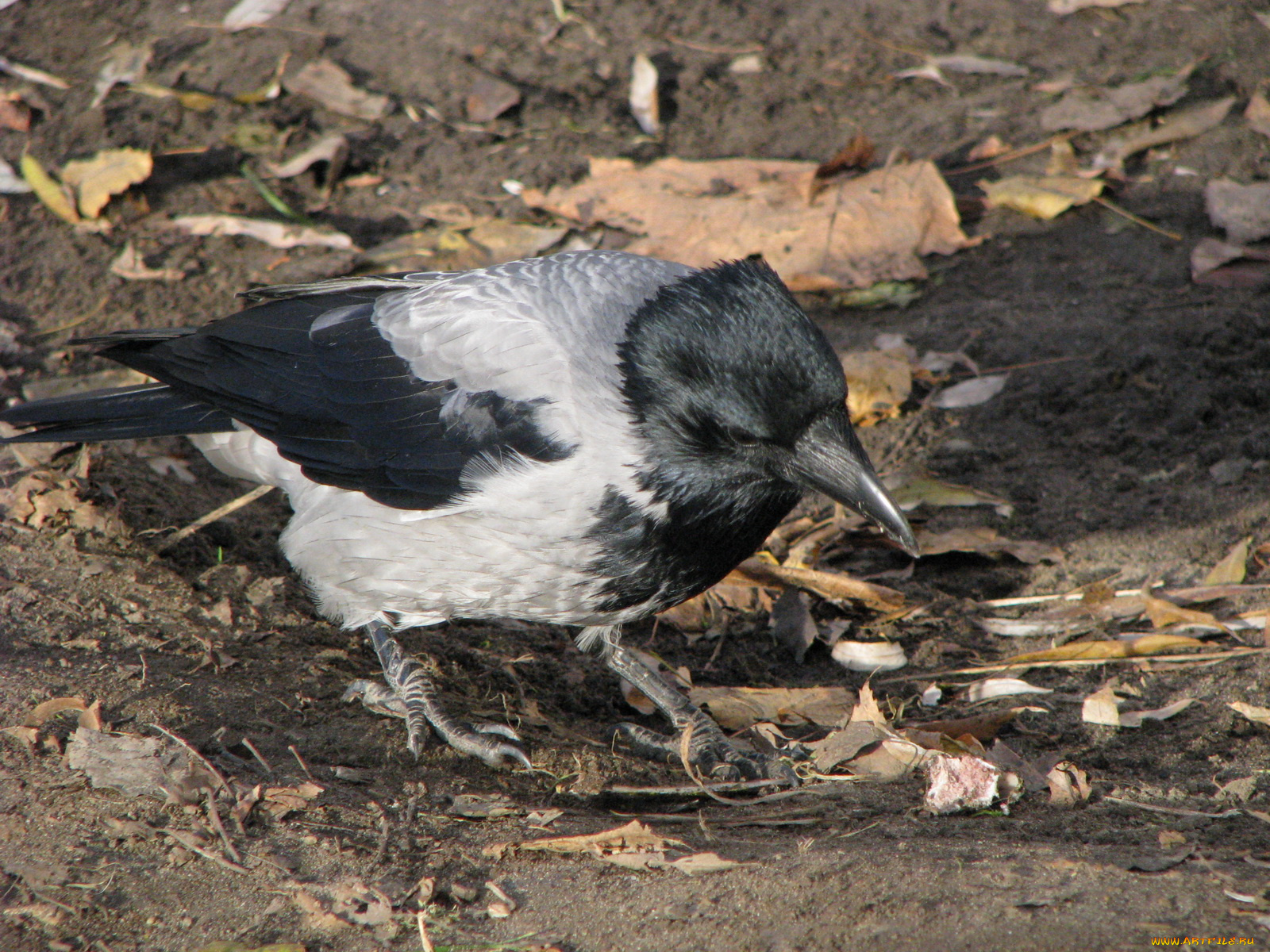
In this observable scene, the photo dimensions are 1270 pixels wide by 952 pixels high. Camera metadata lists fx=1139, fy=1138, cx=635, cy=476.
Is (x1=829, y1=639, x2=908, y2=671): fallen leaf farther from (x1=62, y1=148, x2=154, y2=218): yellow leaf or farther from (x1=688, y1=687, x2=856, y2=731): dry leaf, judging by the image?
(x1=62, y1=148, x2=154, y2=218): yellow leaf

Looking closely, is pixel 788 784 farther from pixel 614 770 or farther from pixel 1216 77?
pixel 1216 77

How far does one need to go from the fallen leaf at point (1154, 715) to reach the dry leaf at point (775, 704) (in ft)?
2.85

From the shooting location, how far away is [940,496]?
4801 mm

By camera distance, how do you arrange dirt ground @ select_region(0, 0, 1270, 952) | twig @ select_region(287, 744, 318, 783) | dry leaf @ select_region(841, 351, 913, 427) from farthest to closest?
dry leaf @ select_region(841, 351, 913, 427) → twig @ select_region(287, 744, 318, 783) → dirt ground @ select_region(0, 0, 1270, 952)

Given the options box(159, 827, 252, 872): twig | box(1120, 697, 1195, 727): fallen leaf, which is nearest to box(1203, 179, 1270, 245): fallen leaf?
box(1120, 697, 1195, 727): fallen leaf

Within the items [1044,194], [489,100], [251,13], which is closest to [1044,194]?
[1044,194]

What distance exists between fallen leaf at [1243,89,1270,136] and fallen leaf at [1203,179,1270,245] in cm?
62

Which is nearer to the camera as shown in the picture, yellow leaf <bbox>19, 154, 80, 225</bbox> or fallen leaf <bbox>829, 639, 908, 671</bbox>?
fallen leaf <bbox>829, 639, 908, 671</bbox>

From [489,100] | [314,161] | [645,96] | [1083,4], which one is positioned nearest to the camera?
[314,161]

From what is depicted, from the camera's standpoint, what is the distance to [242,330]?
13.4 ft

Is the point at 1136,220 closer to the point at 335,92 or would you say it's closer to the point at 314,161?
the point at 314,161

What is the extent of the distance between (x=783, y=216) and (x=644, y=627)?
2.59 m

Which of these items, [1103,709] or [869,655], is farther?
[869,655]

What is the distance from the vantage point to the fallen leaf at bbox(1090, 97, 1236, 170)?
656 cm
